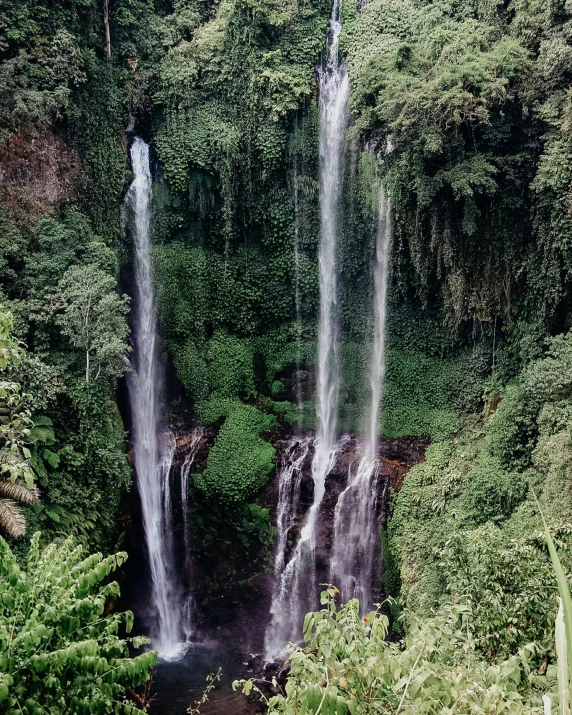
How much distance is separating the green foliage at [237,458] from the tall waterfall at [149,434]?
1.05 meters

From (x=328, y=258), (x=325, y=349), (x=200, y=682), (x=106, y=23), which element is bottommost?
(x=200, y=682)

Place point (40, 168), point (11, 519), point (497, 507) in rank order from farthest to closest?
point (40, 168) → point (497, 507) → point (11, 519)

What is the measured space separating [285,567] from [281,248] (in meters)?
7.66

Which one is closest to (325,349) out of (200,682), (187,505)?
(187,505)

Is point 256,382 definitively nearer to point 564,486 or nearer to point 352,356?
point 352,356

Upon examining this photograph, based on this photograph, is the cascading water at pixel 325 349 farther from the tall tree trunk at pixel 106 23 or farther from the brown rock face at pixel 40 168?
the brown rock face at pixel 40 168

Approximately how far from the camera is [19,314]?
11969 mm

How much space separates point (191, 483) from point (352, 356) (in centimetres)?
497

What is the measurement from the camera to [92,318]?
39.5 ft

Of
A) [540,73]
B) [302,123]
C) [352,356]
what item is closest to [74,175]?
[302,123]

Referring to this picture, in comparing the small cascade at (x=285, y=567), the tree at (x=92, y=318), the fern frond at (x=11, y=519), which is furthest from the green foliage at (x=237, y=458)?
the fern frond at (x=11, y=519)

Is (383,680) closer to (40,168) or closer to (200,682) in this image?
(200,682)

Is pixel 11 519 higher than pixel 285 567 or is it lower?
higher

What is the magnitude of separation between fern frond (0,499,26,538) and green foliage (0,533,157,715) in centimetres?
533
